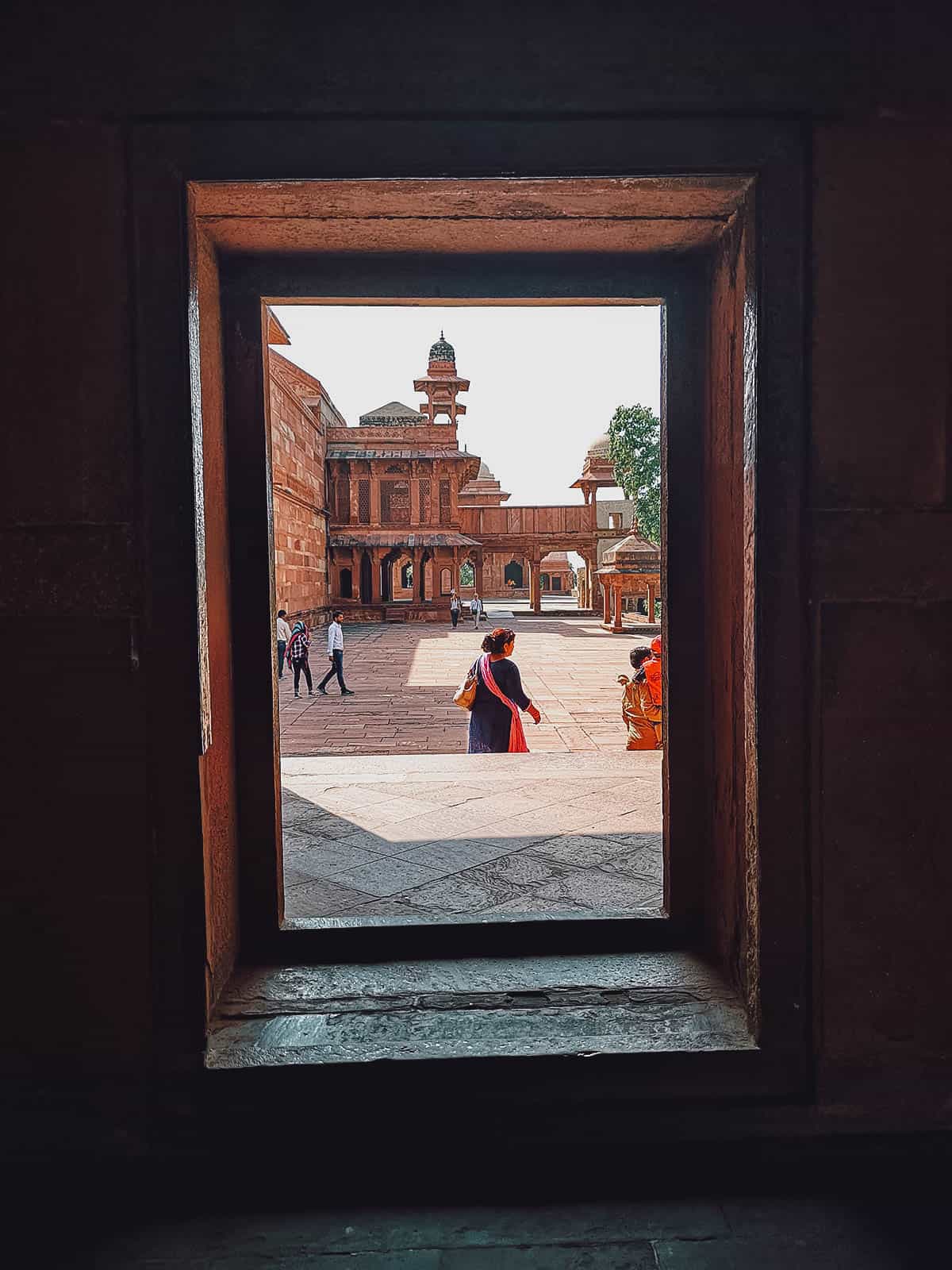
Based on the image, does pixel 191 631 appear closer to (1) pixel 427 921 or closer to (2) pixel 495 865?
(1) pixel 427 921

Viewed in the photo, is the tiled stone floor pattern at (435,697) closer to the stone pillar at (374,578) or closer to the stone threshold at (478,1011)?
the stone threshold at (478,1011)

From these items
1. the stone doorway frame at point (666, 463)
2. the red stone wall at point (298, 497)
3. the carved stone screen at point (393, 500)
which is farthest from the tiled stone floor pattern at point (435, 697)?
the carved stone screen at point (393, 500)

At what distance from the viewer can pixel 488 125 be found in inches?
58.9

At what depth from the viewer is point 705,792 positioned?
6.41ft

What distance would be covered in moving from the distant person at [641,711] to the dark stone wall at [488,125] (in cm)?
318

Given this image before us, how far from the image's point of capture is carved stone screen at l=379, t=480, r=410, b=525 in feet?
89.6

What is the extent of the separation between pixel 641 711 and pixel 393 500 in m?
23.6

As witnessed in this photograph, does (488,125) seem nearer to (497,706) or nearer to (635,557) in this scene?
(497,706)

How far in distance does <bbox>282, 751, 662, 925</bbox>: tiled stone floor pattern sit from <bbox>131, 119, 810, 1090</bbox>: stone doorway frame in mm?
248

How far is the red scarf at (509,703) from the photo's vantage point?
4484mm

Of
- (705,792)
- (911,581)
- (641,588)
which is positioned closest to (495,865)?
(705,792)

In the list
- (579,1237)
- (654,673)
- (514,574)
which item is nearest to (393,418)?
(514,574)

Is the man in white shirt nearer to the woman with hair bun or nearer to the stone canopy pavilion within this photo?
the woman with hair bun

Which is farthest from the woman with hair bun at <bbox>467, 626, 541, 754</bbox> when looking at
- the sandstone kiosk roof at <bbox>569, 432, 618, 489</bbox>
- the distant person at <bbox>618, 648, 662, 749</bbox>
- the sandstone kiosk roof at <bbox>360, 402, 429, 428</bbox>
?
the sandstone kiosk roof at <bbox>569, 432, 618, 489</bbox>
